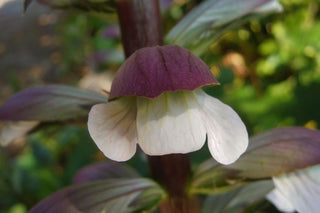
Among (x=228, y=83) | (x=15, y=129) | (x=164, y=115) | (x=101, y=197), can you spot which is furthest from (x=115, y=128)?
(x=228, y=83)

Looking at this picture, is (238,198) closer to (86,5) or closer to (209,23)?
(209,23)

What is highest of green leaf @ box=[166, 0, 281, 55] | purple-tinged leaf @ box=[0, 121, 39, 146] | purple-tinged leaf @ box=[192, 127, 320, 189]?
green leaf @ box=[166, 0, 281, 55]

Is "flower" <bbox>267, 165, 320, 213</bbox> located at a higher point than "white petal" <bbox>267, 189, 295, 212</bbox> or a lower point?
higher

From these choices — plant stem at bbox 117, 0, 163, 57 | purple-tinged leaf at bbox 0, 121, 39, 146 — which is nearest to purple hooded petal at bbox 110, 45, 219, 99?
plant stem at bbox 117, 0, 163, 57

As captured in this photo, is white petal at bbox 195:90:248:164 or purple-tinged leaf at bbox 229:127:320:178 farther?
purple-tinged leaf at bbox 229:127:320:178

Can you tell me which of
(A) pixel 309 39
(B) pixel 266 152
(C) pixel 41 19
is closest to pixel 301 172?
(B) pixel 266 152

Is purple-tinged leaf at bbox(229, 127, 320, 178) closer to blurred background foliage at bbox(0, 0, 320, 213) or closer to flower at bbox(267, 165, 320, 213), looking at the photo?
flower at bbox(267, 165, 320, 213)

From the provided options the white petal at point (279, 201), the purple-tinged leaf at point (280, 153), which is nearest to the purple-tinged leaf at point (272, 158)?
the purple-tinged leaf at point (280, 153)
